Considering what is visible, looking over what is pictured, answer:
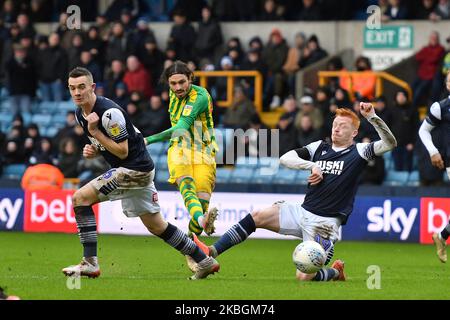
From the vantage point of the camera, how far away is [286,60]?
80.4 ft

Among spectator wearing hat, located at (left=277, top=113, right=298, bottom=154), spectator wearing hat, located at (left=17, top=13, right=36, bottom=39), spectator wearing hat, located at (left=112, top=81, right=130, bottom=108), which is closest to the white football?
spectator wearing hat, located at (left=277, top=113, right=298, bottom=154)

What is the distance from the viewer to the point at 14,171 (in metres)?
24.0

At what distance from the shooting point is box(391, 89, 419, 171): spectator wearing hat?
21047 millimetres

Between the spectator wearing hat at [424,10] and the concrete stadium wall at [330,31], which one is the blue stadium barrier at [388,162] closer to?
the concrete stadium wall at [330,31]

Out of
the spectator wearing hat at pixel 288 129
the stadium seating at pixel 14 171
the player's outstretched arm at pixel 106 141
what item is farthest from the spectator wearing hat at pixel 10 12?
the player's outstretched arm at pixel 106 141

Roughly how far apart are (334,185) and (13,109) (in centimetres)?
1512

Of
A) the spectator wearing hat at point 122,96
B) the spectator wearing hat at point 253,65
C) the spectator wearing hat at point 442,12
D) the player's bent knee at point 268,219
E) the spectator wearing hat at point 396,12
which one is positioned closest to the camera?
the player's bent knee at point 268,219

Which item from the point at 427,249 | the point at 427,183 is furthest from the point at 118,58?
the point at 427,249

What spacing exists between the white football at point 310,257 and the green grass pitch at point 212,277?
154 mm

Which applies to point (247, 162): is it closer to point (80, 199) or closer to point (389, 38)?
point (389, 38)

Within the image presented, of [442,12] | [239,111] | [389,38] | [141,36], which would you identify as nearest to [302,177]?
[239,111]

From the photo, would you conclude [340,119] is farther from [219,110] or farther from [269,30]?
[269,30]

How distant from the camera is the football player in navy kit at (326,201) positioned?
461 inches
